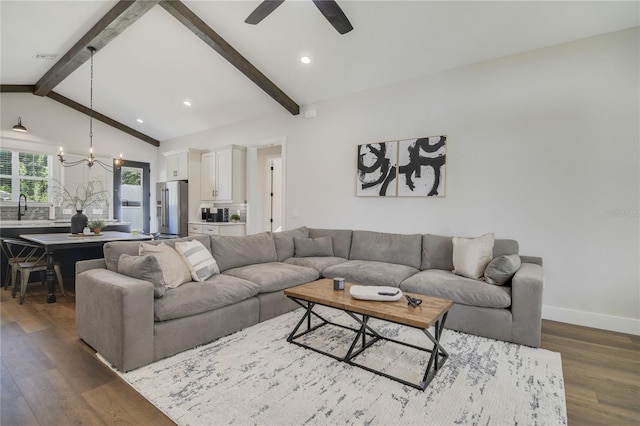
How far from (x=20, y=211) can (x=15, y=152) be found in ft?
3.70

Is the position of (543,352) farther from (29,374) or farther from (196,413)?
(29,374)

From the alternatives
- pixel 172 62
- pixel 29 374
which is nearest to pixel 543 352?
pixel 29 374

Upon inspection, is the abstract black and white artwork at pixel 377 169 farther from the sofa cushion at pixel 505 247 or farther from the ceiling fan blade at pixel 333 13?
the ceiling fan blade at pixel 333 13

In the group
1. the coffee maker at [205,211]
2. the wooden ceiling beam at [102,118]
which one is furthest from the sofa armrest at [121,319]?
the wooden ceiling beam at [102,118]

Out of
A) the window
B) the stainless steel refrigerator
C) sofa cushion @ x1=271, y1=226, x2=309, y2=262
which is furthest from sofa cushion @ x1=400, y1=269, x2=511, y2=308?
the window

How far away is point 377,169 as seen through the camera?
4.50 meters

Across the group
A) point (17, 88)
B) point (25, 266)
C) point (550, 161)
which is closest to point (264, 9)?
point (550, 161)

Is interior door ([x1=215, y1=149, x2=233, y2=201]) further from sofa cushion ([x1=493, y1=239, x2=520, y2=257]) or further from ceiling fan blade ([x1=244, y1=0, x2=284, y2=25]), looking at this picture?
sofa cushion ([x1=493, y1=239, x2=520, y2=257])

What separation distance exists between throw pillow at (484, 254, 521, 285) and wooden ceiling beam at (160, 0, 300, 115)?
383cm

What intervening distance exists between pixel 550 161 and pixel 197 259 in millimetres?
3765

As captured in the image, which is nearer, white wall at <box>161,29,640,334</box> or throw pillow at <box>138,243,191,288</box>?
throw pillow at <box>138,243,191,288</box>

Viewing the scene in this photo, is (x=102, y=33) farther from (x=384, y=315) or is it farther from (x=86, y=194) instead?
(x=384, y=315)

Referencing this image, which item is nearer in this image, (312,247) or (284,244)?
(284,244)

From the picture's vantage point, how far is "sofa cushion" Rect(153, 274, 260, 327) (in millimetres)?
2385
